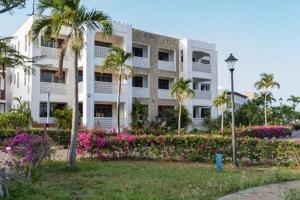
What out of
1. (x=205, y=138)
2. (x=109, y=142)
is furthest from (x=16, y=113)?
(x=205, y=138)

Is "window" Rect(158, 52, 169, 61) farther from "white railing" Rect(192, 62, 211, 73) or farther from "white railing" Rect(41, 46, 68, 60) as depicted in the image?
"white railing" Rect(41, 46, 68, 60)

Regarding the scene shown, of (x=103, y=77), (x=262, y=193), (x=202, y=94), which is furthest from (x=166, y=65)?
(x=262, y=193)

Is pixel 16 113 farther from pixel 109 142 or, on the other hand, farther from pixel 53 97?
pixel 109 142

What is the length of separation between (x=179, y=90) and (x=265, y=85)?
24435 millimetres

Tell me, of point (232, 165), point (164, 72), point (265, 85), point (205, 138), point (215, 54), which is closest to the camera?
point (232, 165)

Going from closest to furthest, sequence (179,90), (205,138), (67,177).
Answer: (67,177) → (205,138) → (179,90)

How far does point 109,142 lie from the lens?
58.0 feet

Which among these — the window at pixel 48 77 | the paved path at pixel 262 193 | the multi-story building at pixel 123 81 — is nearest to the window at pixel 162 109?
the multi-story building at pixel 123 81

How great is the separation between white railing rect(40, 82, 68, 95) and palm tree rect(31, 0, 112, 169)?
16.7 meters

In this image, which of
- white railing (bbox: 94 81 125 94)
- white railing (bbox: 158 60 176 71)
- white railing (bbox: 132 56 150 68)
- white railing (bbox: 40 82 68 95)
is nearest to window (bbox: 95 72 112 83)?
Answer: white railing (bbox: 94 81 125 94)

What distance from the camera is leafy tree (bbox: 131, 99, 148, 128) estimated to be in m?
33.6

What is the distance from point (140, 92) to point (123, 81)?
2.69 metres

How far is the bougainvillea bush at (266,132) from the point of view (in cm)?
3548

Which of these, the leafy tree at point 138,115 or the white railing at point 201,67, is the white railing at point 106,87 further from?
the white railing at point 201,67
